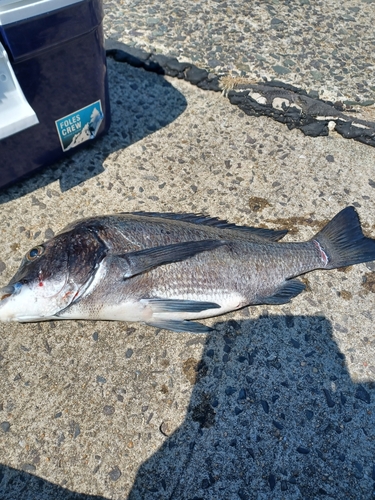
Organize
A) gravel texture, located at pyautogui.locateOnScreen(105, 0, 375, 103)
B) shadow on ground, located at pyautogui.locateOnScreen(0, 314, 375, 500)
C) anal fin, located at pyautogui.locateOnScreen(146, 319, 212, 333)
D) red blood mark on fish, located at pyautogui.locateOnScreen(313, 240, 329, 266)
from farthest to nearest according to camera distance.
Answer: gravel texture, located at pyautogui.locateOnScreen(105, 0, 375, 103) < red blood mark on fish, located at pyautogui.locateOnScreen(313, 240, 329, 266) < anal fin, located at pyautogui.locateOnScreen(146, 319, 212, 333) < shadow on ground, located at pyautogui.locateOnScreen(0, 314, 375, 500)

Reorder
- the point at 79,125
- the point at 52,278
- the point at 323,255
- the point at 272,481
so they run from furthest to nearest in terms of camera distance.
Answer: the point at 79,125
the point at 323,255
the point at 52,278
the point at 272,481

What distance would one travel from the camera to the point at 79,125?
316 centimetres

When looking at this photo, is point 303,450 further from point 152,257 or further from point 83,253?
point 83,253

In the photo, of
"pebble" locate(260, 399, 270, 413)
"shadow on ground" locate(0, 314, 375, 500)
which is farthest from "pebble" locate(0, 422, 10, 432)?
"pebble" locate(260, 399, 270, 413)

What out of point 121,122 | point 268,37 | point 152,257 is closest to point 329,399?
point 152,257

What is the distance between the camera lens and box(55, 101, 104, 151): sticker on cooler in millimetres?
3046

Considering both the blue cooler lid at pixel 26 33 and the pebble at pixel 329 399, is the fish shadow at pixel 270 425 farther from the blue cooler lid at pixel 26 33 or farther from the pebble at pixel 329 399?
the blue cooler lid at pixel 26 33

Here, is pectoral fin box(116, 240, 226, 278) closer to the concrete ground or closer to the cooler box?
the concrete ground

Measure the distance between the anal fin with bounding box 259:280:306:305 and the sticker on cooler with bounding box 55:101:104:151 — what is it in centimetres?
188

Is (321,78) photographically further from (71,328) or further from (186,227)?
(71,328)

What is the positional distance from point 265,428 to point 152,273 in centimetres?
111

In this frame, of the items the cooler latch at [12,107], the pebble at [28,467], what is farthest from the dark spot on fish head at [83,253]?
the pebble at [28,467]

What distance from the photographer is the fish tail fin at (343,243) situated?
2.86 meters

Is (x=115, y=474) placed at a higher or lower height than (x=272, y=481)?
higher
